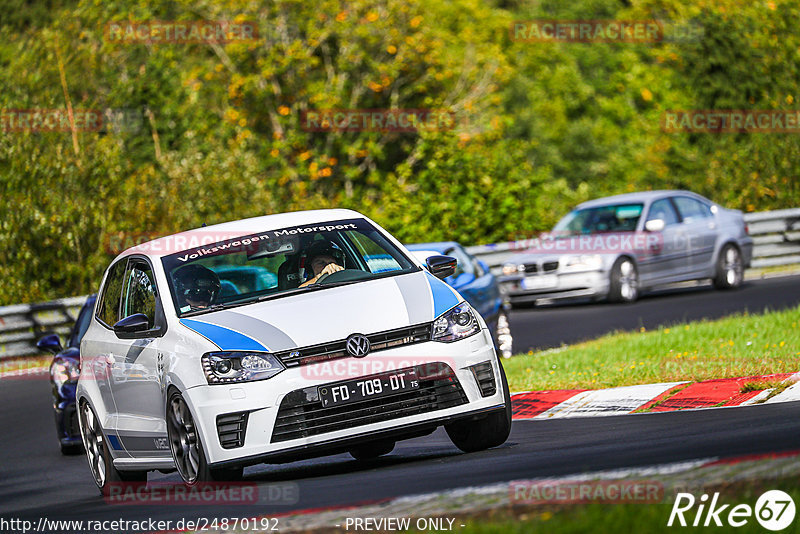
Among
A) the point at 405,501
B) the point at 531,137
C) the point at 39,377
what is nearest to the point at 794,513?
the point at 405,501

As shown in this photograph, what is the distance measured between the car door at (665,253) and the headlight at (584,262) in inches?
27.1

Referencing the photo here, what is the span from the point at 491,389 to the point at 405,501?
2012mm

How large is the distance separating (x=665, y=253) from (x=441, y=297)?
527 inches

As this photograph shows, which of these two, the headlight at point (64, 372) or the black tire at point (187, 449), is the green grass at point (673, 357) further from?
the black tire at point (187, 449)

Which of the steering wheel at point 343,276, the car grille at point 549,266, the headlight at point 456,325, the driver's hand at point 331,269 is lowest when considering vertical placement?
the car grille at point 549,266

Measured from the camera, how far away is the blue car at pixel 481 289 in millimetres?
15289

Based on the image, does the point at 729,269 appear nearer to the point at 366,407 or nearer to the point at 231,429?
the point at 366,407

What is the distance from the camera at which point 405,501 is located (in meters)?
6.30

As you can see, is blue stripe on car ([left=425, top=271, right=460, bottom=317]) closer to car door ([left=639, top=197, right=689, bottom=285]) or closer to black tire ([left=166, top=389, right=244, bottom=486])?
black tire ([left=166, top=389, right=244, bottom=486])

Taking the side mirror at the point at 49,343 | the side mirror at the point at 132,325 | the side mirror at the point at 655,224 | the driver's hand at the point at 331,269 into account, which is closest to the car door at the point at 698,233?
the side mirror at the point at 655,224

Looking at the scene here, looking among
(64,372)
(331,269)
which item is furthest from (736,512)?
(64,372)

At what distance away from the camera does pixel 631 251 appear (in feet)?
68.3

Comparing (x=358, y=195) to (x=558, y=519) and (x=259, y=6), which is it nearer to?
(x=259, y=6)

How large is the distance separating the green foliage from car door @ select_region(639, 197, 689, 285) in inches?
281
